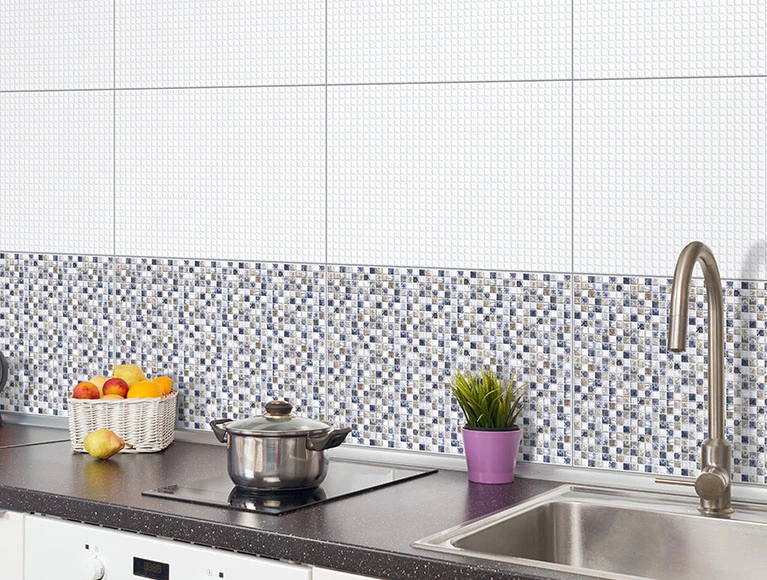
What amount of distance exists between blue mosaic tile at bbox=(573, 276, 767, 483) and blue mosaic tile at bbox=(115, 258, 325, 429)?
0.59 metres

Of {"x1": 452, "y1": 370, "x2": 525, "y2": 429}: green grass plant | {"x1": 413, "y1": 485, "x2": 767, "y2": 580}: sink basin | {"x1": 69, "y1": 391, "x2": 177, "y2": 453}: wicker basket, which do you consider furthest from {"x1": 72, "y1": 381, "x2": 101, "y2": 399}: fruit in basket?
{"x1": 413, "y1": 485, "x2": 767, "y2": 580}: sink basin

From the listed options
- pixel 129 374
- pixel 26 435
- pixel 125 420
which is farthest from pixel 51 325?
pixel 125 420

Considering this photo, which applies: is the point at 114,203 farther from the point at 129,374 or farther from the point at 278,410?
the point at 278,410

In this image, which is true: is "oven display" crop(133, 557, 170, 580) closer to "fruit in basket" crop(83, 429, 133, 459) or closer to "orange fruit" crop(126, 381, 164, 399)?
"fruit in basket" crop(83, 429, 133, 459)

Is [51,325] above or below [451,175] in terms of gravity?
below

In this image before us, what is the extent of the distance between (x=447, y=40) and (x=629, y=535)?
1010 mm

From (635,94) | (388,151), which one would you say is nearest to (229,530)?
(388,151)

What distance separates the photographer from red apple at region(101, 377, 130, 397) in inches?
97.0

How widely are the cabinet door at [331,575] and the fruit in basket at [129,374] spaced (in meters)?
0.91

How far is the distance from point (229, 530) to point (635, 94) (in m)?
1.06

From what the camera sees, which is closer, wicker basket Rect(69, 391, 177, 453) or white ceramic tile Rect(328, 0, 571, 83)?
white ceramic tile Rect(328, 0, 571, 83)

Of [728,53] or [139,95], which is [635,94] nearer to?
[728,53]

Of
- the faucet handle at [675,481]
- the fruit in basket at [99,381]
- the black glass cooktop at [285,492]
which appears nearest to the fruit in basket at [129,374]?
the fruit in basket at [99,381]

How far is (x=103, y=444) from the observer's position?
2.36 meters
